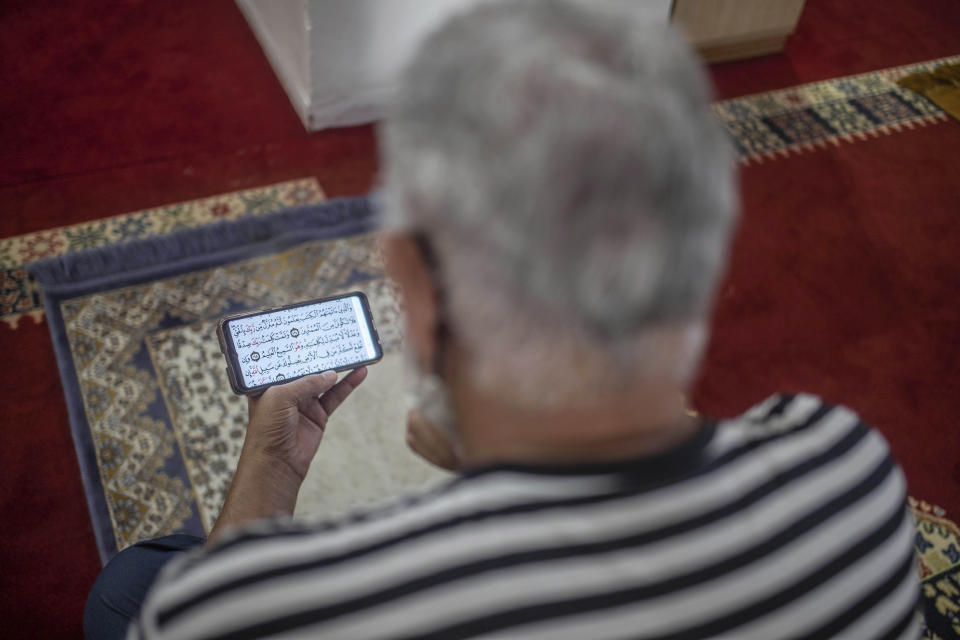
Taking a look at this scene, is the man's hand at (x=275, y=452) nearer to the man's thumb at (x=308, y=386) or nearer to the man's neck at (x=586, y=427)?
the man's thumb at (x=308, y=386)

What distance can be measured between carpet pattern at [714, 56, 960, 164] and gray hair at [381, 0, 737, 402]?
193 cm

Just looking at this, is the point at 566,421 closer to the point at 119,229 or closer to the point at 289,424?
the point at 289,424

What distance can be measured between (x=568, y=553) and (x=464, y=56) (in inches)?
12.2

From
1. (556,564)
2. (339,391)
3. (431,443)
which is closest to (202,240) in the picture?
(339,391)

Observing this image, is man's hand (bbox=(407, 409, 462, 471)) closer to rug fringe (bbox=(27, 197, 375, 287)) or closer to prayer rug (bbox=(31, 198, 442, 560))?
prayer rug (bbox=(31, 198, 442, 560))

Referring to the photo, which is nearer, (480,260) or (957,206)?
(480,260)

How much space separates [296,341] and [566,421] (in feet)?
2.68

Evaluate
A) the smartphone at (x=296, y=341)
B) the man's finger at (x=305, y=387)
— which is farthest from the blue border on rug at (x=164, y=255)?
the man's finger at (x=305, y=387)

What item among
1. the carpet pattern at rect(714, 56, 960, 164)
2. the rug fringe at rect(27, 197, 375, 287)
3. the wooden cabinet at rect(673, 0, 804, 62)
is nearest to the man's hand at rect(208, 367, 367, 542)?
the rug fringe at rect(27, 197, 375, 287)

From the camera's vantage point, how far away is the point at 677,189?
0.44m

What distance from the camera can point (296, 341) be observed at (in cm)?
125

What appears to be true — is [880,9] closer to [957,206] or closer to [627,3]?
[957,206]

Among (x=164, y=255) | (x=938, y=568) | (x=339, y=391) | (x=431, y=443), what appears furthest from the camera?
(x=164, y=255)

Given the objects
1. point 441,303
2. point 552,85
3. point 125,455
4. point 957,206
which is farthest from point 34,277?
point 957,206
